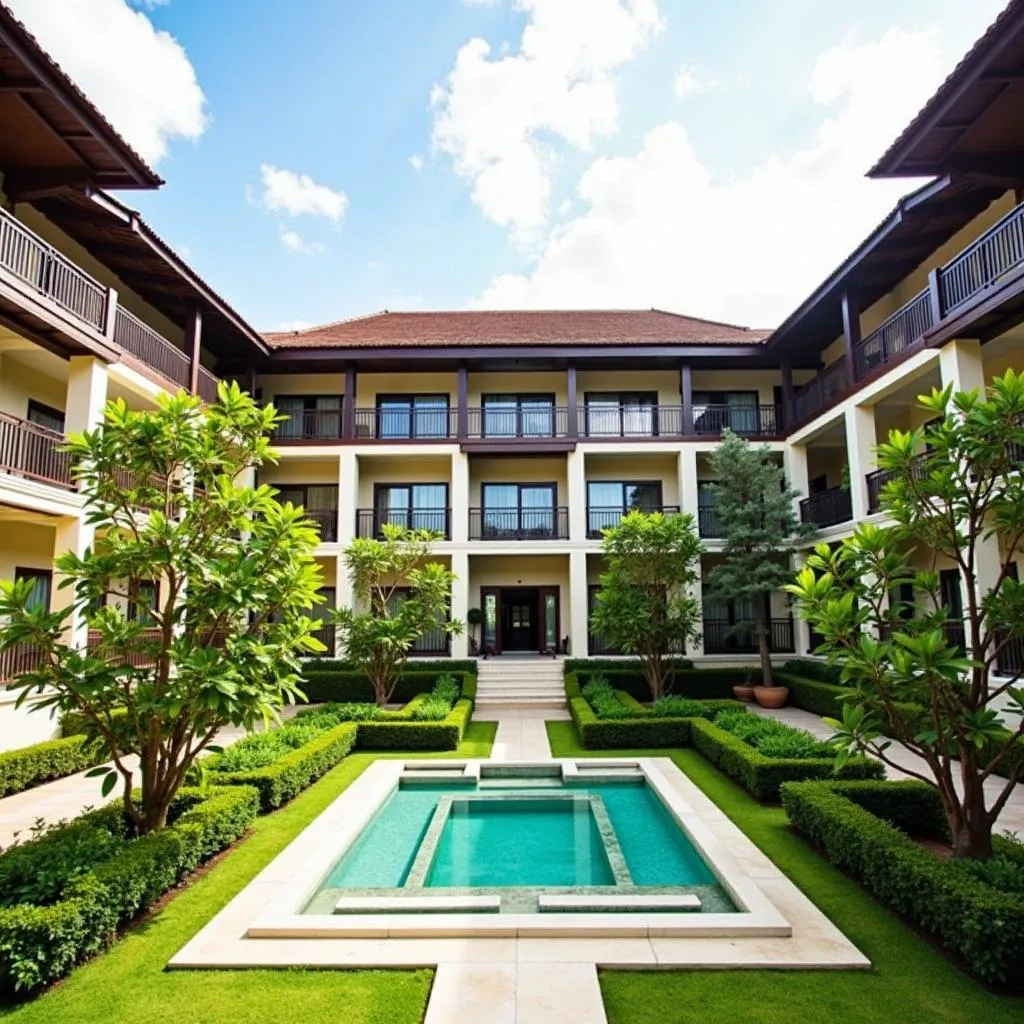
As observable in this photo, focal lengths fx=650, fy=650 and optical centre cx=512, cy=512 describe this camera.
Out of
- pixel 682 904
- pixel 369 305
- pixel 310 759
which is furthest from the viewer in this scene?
pixel 369 305

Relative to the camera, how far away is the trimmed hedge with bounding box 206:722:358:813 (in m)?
7.96

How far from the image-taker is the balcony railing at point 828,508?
634 inches

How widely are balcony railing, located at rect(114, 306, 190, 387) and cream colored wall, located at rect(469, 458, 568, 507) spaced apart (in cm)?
867

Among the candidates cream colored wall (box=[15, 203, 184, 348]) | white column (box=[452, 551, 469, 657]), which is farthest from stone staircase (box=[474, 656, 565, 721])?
cream colored wall (box=[15, 203, 184, 348])

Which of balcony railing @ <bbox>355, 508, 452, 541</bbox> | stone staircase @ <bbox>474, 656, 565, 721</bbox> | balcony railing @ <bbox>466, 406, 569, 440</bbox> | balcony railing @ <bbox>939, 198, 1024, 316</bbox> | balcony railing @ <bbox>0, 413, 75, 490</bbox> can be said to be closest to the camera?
balcony railing @ <bbox>939, 198, 1024, 316</bbox>

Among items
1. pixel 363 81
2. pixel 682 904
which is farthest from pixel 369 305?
pixel 682 904

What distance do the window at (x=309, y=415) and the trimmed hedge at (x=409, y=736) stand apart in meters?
10.8

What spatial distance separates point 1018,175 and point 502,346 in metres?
12.0

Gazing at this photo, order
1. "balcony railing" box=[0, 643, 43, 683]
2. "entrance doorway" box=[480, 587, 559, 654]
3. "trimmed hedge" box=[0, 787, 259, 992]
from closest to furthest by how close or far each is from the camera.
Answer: "trimmed hedge" box=[0, 787, 259, 992]
"balcony railing" box=[0, 643, 43, 683]
"entrance doorway" box=[480, 587, 559, 654]

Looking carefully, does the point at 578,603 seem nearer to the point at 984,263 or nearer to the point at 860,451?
the point at 860,451

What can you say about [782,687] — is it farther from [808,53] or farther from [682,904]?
[808,53]

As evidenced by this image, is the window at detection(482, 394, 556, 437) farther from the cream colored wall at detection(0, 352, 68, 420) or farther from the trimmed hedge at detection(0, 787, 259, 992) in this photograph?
the trimmed hedge at detection(0, 787, 259, 992)

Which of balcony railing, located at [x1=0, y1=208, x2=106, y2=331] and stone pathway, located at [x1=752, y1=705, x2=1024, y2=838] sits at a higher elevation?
balcony railing, located at [x1=0, y1=208, x2=106, y2=331]

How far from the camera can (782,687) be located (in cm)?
1614
